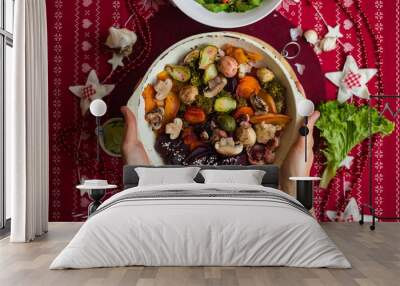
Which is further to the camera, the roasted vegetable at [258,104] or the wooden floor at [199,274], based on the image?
the roasted vegetable at [258,104]

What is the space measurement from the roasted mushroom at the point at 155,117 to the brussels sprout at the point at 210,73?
61 cm

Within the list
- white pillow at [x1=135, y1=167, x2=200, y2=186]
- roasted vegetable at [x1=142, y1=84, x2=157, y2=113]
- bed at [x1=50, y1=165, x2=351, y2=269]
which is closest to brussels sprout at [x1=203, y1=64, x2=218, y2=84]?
roasted vegetable at [x1=142, y1=84, x2=157, y2=113]

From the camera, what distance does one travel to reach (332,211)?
23.6 feet

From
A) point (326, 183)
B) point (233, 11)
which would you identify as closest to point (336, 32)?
point (233, 11)

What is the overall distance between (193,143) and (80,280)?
10.5 feet

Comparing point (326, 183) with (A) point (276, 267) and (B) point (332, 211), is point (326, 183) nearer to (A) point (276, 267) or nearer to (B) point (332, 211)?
(B) point (332, 211)

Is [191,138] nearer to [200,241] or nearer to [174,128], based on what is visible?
[174,128]

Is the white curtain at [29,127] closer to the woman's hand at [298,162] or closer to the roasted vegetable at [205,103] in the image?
the roasted vegetable at [205,103]

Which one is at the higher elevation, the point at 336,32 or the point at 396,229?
the point at 336,32

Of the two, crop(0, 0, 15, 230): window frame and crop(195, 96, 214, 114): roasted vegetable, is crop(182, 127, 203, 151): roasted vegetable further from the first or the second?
crop(0, 0, 15, 230): window frame

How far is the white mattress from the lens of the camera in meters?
4.45

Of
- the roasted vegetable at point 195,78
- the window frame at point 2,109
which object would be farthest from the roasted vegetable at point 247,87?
the window frame at point 2,109

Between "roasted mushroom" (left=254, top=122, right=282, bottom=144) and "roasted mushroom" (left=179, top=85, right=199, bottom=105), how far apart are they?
30.8 inches

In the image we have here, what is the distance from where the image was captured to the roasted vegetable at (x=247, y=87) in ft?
22.9
